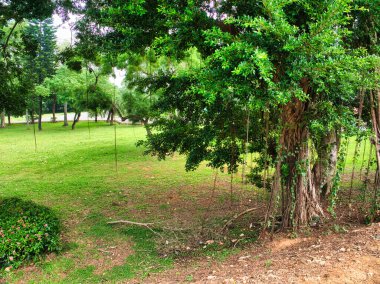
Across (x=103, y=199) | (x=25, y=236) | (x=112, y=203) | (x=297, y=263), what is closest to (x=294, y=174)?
(x=297, y=263)

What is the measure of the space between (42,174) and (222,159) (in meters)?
8.08

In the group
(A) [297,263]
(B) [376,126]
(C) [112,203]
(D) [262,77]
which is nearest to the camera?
(D) [262,77]

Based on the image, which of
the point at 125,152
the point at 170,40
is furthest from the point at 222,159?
the point at 125,152

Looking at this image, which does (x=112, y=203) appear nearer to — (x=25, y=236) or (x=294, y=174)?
(x=25, y=236)

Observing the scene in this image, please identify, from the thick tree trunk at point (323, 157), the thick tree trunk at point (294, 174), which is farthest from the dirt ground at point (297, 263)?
the thick tree trunk at point (323, 157)

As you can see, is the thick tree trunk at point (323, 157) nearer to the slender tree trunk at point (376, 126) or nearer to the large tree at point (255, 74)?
the large tree at point (255, 74)

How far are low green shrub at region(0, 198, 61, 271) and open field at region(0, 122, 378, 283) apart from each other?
0.19 metres

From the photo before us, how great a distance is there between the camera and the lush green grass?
4.99 metres

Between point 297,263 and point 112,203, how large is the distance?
5.50 meters

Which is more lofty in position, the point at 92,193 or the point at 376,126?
the point at 376,126

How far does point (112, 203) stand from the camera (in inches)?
317

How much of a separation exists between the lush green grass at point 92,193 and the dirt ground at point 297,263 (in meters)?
0.91

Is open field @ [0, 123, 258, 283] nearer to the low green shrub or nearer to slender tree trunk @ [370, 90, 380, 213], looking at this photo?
the low green shrub

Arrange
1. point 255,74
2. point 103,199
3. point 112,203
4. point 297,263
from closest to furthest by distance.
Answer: point 297,263
point 255,74
point 112,203
point 103,199
